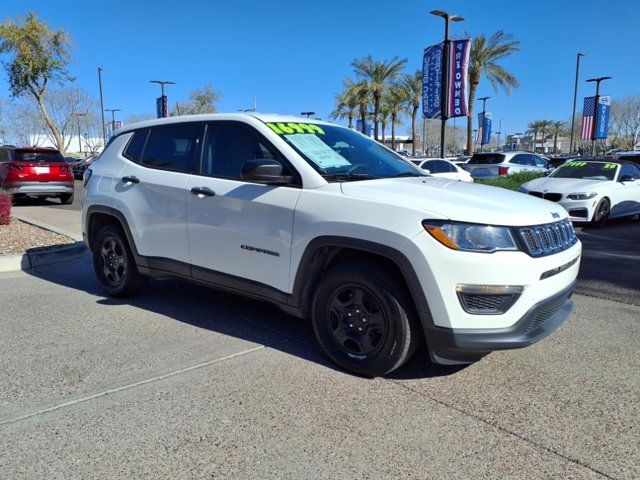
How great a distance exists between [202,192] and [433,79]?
50.3 ft

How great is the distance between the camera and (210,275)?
4348mm

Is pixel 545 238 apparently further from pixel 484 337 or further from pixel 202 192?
pixel 202 192

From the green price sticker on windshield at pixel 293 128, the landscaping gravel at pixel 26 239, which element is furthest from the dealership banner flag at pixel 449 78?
the green price sticker on windshield at pixel 293 128

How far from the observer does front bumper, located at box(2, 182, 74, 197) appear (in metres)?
13.6

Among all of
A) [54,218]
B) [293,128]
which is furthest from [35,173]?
[293,128]

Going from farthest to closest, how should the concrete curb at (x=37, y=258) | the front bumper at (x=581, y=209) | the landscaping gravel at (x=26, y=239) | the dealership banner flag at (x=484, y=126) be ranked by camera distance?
the dealership banner flag at (x=484, y=126) → the front bumper at (x=581, y=209) → the landscaping gravel at (x=26, y=239) → the concrete curb at (x=37, y=258)

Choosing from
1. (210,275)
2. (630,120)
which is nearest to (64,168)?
(210,275)

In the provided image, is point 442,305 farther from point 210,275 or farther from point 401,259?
point 210,275

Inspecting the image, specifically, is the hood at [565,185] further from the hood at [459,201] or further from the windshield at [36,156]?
the windshield at [36,156]

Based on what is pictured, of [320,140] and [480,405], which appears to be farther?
[320,140]

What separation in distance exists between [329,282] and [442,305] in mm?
820

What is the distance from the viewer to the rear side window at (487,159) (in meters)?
18.4

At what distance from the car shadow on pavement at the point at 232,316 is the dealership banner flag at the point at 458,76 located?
45.0ft

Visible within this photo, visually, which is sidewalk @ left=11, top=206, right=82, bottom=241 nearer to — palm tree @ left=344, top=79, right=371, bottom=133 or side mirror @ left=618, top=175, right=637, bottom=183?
side mirror @ left=618, top=175, right=637, bottom=183
